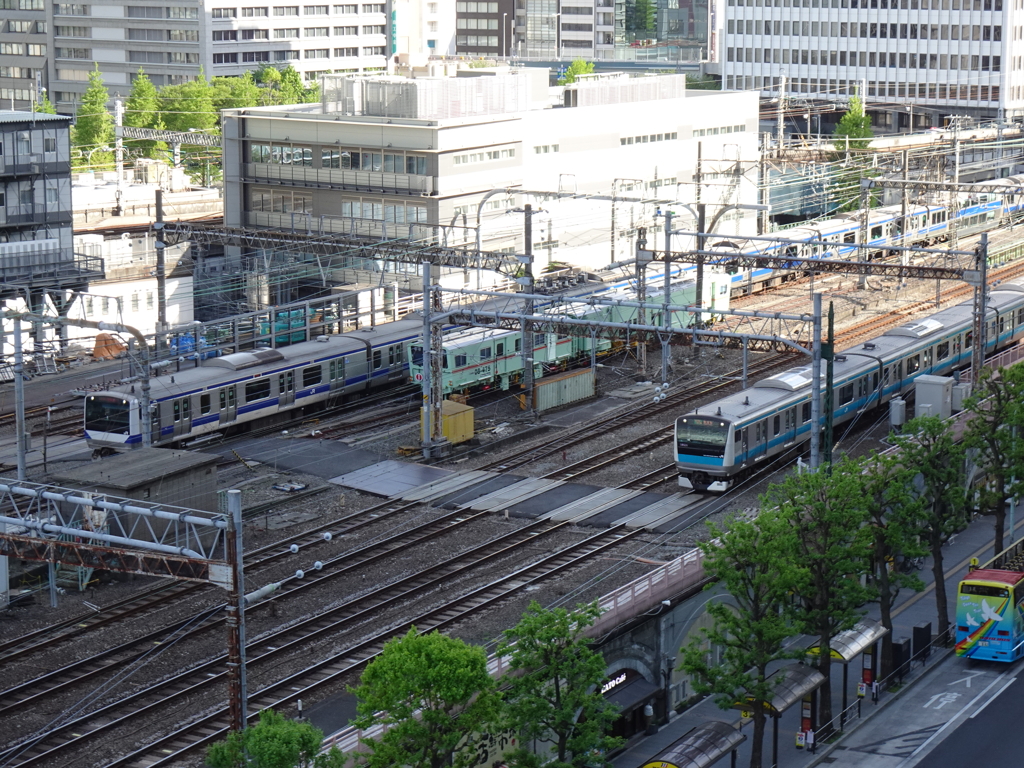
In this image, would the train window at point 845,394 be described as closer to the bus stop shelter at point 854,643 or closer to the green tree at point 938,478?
the green tree at point 938,478

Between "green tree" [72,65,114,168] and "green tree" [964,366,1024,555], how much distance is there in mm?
77237

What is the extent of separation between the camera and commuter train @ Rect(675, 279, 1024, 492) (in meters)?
46.2

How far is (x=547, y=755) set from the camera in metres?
30.1

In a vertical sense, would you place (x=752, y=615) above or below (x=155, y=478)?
below

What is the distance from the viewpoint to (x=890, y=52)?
447 ft

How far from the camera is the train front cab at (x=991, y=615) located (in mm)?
36750

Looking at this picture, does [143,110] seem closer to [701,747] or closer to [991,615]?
[991,615]

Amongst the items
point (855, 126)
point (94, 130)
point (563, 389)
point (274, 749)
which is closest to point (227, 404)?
point (563, 389)

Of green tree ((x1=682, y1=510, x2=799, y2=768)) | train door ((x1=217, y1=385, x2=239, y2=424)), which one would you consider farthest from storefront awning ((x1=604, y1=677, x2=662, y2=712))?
train door ((x1=217, y1=385, x2=239, y2=424))

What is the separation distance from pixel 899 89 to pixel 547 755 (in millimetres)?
116180

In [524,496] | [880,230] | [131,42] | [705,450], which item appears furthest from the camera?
[131,42]

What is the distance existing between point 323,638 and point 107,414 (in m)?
16.8

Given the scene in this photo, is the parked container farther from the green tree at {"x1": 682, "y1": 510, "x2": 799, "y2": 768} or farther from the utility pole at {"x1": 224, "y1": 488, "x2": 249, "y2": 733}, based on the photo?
the utility pole at {"x1": 224, "y1": 488, "x2": 249, "y2": 733}

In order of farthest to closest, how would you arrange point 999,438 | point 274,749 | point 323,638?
point 999,438
point 323,638
point 274,749
